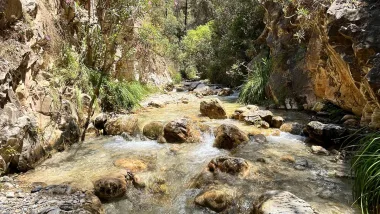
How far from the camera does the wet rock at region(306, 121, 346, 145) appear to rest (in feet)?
19.4

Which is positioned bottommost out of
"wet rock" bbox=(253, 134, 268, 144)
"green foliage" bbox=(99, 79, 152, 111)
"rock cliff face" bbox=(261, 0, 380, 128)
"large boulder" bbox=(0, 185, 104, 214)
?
"large boulder" bbox=(0, 185, 104, 214)

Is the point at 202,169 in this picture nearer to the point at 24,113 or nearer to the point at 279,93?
the point at 24,113

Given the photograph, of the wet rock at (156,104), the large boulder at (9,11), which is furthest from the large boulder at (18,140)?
the wet rock at (156,104)

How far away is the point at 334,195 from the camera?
407 cm

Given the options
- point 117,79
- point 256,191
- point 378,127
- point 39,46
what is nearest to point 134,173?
point 256,191

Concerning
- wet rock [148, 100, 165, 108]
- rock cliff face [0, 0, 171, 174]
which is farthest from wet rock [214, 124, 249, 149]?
wet rock [148, 100, 165, 108]

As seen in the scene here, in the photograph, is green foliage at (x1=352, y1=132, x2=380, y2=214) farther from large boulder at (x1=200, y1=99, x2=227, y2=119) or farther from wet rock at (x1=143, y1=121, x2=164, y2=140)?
large boulder at (x1=200, y1=99, x2=227, y2=119)

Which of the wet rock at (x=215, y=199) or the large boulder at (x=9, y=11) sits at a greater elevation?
the large boulder at (x=9, y=11)

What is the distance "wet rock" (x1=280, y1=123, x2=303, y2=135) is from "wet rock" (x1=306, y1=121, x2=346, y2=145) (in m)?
0.54

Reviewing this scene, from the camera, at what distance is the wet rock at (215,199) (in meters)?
3.87

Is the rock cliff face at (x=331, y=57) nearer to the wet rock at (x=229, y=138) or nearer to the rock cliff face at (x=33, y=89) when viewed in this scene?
the wet rock at (x=229, y=138)

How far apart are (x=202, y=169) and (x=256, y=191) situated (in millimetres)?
1043

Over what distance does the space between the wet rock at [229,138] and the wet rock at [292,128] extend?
1347 millimetres

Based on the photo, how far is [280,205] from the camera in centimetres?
331
